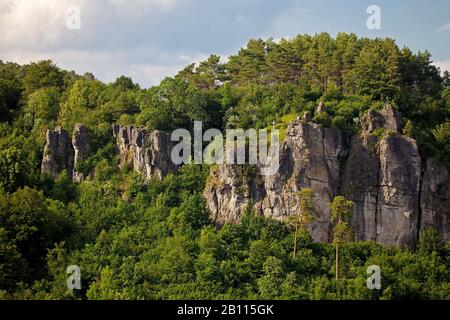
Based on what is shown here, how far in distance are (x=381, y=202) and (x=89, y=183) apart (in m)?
19.5

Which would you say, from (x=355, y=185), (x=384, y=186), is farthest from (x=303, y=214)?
(x=384, y=186)

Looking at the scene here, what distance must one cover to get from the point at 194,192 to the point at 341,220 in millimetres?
9954

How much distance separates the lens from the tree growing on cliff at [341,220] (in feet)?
159

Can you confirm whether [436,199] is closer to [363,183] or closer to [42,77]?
[363,183]

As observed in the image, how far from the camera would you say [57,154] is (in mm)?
58781

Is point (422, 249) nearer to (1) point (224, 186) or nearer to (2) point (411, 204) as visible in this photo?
(2) point (411, 204)

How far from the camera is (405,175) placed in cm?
5219

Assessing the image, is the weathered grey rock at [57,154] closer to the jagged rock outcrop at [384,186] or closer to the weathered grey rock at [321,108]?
the weathered grey rock at [321,108]

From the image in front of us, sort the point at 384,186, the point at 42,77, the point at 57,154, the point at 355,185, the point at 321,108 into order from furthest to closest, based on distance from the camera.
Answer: the point at 42,77
the point at 57,154
the point at 321,108
the point at 355,185
the point at 384,186

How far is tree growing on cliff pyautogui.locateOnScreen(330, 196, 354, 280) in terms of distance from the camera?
48.5 meters

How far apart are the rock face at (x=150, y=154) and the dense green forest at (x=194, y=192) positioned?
30.6 inches

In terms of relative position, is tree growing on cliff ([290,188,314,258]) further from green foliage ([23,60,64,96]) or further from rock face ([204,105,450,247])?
green foliage ([23,60,64,96])
